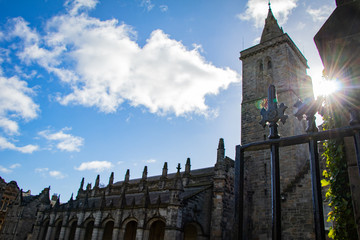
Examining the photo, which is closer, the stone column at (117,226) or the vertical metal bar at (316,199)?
the vertical metal bar at (316,199)

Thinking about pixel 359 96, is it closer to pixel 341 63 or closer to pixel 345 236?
pixel 341 63

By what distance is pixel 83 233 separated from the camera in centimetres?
2695

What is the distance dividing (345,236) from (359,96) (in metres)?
2.01

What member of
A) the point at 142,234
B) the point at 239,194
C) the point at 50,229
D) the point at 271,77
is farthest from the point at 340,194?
the point at 50,229

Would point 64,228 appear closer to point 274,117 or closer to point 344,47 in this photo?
point 274,117

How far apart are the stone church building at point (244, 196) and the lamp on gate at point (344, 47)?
38.1 feet

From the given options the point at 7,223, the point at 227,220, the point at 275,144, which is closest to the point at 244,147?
the point at 275,144

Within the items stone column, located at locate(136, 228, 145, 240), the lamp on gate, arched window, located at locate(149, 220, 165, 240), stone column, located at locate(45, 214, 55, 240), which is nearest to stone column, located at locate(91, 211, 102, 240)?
arched window, located at locate(149, 220, 165, 240)

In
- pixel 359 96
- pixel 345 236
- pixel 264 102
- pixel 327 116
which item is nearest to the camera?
pixel 359 96

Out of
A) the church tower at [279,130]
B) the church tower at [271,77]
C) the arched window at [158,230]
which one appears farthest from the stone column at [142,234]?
the church tower at [271,77]

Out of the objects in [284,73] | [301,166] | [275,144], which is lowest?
[275,144]

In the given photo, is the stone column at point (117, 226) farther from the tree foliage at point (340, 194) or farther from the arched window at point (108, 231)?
the tree foliage at point (340, 194)

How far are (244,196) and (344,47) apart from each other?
59.8 ft

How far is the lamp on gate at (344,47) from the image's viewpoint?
11.9 feet
